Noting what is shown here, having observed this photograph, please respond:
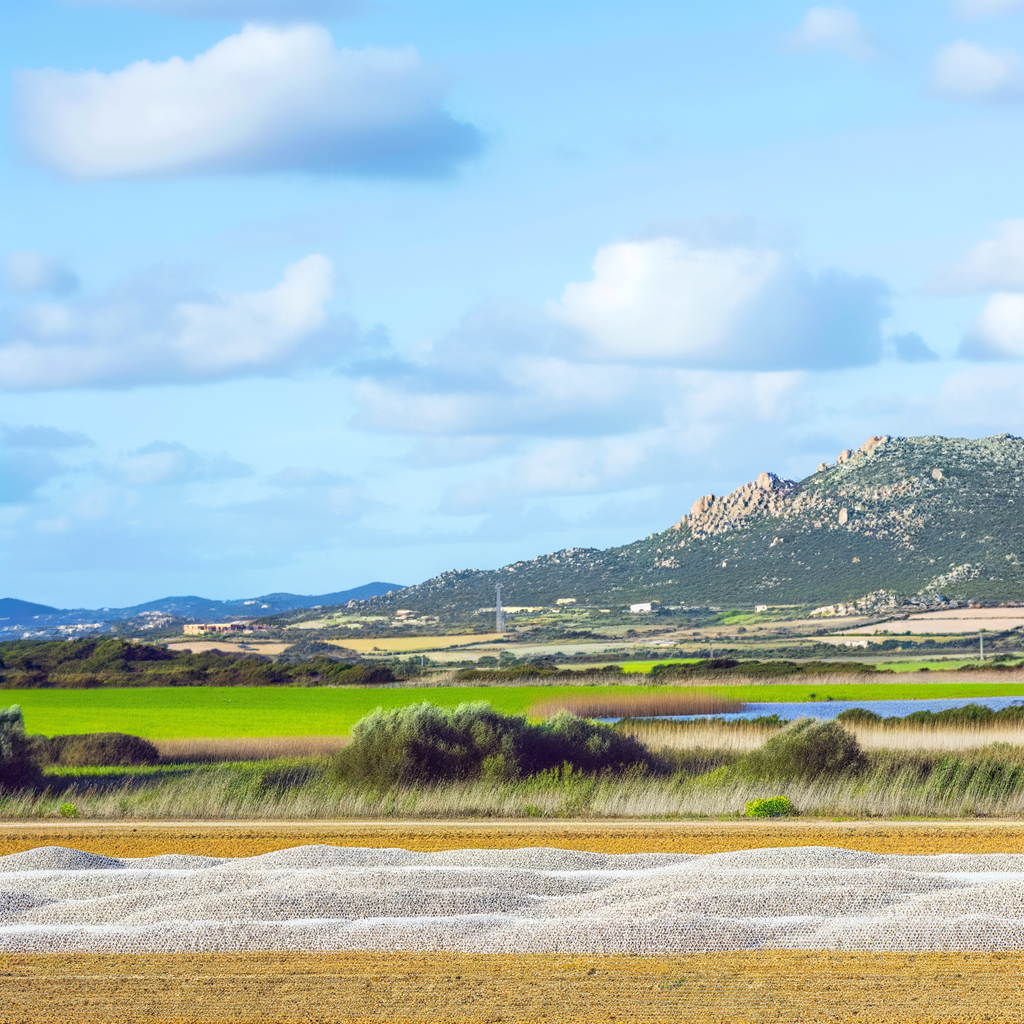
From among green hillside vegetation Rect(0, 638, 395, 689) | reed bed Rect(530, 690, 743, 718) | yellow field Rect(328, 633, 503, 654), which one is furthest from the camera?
yellow field Rect(328, 633, 503, 654)

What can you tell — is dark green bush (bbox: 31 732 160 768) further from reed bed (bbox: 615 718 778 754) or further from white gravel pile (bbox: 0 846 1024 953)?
white gravel pile (bbox: 0 846 1024 953)

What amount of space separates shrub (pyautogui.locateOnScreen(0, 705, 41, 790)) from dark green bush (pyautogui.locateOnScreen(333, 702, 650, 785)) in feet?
20.9

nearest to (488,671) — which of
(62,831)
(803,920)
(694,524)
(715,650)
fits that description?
(715,650)

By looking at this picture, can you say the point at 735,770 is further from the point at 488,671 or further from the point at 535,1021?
the point at 488,671

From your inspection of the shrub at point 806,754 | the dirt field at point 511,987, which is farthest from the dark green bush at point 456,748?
the dirt field at point 511,987

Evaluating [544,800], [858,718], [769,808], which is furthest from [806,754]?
[858,718]

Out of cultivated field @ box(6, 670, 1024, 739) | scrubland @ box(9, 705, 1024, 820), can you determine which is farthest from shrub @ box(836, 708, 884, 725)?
cultivated field @ box(6, 670, 1024, 739)

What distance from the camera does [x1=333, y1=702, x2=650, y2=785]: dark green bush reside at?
24.2m

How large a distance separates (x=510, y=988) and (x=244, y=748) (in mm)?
25202

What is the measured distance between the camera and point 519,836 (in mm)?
18625

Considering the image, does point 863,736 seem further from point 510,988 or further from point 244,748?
point 510,988

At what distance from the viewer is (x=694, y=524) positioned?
5571 inches

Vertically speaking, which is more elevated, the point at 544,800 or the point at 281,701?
the point at 544,800

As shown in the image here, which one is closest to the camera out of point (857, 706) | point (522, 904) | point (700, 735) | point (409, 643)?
point (522, 904)
